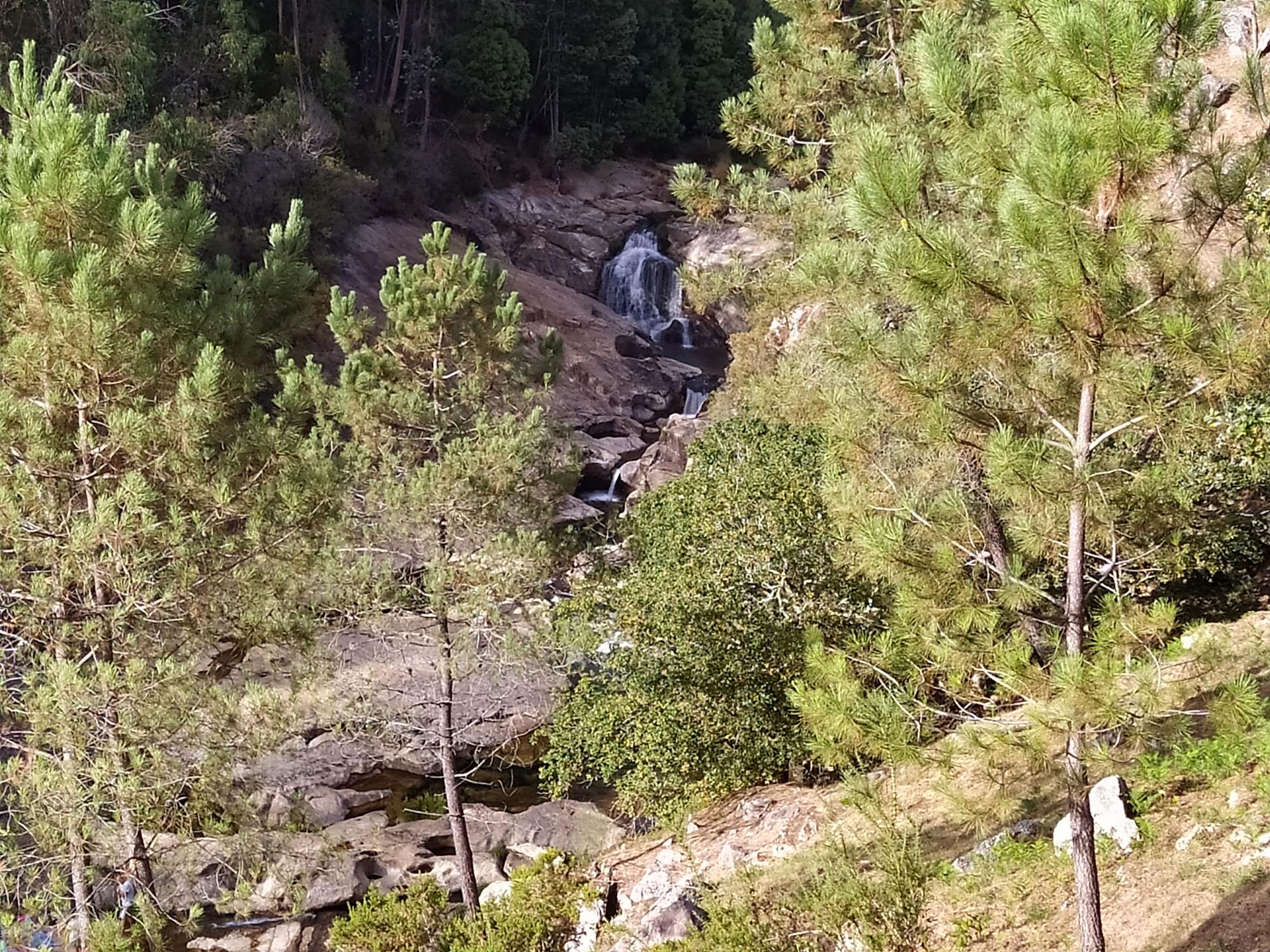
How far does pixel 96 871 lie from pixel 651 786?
5.05 m

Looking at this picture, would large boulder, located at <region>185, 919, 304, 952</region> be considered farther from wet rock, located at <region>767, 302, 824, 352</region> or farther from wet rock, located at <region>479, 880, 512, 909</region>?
wet rock, located at <region>767, 302, 824, 352</region>

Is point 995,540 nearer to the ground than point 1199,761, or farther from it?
farther from it

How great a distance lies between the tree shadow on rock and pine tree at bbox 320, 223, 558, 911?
226 inches

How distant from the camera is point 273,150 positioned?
2375 cm

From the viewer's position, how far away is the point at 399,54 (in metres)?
32.6

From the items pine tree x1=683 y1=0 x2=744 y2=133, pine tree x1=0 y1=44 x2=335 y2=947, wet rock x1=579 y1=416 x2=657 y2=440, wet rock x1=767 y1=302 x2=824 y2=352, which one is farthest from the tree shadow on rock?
pine tree x1=683 y1=0 x2=744 y2=133

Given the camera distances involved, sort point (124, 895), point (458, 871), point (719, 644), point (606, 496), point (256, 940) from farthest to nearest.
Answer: point (606, 496)
point (458, 871)
point (256, 940)
point (719, 644)
point (124, 895)

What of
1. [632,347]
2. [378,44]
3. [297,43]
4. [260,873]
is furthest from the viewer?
[378,44]

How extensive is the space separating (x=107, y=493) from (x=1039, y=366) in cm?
603

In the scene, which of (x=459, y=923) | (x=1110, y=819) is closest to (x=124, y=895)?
(x=459, y=923)

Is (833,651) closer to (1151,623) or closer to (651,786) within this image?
(1151,623)

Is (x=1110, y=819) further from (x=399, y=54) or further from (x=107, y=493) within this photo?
(x=399, y=54)

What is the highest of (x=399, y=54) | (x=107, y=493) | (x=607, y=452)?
(x=399, y=54)

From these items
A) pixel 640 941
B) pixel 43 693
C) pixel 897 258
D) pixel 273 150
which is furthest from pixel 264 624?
pixel 273 150
